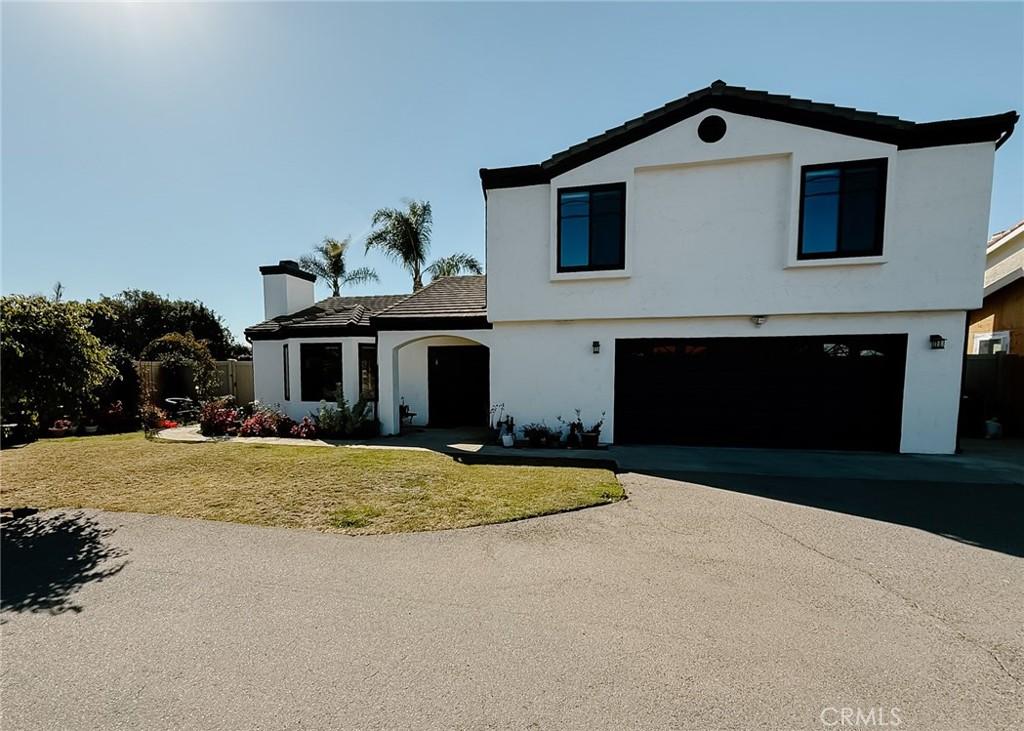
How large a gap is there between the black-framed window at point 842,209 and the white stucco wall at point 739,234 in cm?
19

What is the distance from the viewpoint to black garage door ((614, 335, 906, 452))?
9648 millimetres

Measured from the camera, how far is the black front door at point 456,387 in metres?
13.9

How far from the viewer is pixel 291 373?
14.1 meters

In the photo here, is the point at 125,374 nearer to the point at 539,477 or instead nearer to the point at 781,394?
the point at 539,477

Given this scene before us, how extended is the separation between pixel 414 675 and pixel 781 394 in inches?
406

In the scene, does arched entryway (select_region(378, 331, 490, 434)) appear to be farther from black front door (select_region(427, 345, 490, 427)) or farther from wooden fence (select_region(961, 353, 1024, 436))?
wooden fence (select_region(961, 353, 1024, 436))

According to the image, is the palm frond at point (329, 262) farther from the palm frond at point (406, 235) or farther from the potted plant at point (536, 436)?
the potted plant at point (536, 436)

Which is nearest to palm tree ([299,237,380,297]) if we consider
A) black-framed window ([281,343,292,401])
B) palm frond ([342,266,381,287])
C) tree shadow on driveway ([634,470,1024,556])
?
palm frond ([342,266,381,287])

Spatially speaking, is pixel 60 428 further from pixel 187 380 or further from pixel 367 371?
pixel 367 371

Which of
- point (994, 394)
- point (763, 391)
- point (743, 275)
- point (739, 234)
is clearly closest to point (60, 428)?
point (743, 275)

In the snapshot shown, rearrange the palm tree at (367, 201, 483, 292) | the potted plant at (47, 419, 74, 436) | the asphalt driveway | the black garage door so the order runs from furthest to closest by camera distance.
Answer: the palm tree at (367, 201, 483, 292) < the potted plant at (47, 419, 74, 436) < the black garage door < the asphalt driveway

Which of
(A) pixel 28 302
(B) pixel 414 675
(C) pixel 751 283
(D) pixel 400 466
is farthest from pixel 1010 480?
(A) pixel 28 302

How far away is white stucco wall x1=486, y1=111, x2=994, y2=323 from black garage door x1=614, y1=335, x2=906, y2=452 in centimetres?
99

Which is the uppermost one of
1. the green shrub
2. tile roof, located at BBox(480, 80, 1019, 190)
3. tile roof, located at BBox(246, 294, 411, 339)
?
tile roof, located at BBox(480, 80, 1019, 190)
